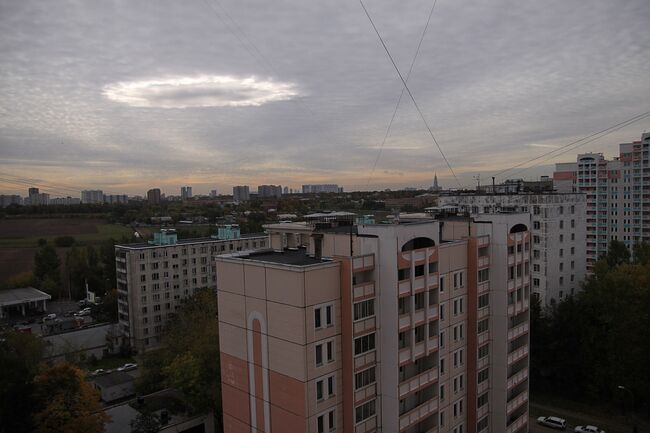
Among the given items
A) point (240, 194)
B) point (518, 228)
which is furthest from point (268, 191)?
point (518, 228)

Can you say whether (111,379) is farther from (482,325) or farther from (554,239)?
(554,239)

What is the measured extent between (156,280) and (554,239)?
108 ft

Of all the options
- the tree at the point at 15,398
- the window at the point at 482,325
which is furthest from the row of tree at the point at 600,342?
the tree at the point at 15,398

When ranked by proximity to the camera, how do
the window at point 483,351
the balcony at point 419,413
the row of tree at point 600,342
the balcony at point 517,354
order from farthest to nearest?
the row of tree at point 600,342 → the balcony at point 517,354 → the window at point 483,351 → the balcony at point 419,413

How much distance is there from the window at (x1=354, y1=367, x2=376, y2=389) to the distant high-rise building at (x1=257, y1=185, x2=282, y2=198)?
51.5 meters

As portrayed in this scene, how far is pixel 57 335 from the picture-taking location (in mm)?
39656

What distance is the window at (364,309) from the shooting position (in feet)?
40.1

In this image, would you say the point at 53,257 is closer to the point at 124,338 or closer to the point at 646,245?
the point at 124,338

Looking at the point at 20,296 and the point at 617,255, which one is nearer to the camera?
the point at 617,255

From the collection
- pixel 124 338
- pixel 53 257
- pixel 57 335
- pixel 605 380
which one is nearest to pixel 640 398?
pixel 605 380

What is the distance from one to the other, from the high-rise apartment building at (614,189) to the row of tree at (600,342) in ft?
76.4

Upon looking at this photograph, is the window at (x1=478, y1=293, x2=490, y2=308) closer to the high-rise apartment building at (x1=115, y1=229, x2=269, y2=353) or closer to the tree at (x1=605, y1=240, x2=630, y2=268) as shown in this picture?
the tree at (x1=605, y1=240, x2=630, y2=268)

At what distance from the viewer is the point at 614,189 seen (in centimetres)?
5000

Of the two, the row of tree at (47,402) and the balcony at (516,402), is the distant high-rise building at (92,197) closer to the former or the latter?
the row of tree at (47,402)
